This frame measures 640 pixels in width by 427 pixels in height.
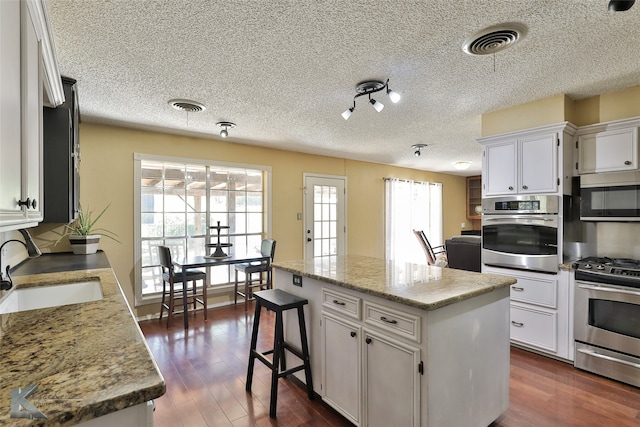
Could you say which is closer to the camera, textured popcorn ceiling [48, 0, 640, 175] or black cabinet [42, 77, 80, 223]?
textured popcorn ceiling [48, 0, 640, 175]

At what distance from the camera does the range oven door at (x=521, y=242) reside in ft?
9.57

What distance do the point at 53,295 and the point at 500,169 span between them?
150 inches

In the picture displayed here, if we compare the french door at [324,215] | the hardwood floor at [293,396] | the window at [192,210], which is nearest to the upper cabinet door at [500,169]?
the hardwood floor at [293,396]

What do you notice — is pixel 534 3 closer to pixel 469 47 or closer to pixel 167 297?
pixel 469 47

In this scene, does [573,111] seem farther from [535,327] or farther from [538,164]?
[535,327]

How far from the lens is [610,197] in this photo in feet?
9.20

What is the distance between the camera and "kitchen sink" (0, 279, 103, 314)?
71.1 inches

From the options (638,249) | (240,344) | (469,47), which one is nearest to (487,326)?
(469,47)

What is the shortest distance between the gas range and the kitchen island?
115 cm

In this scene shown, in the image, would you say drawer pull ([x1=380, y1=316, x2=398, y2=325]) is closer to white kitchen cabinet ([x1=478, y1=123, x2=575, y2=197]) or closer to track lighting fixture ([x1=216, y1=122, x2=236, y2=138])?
white kitchen cabinet ([x1=478, y1=123, x2=575, y2=197])

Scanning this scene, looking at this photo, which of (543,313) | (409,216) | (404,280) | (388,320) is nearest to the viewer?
(388,320)

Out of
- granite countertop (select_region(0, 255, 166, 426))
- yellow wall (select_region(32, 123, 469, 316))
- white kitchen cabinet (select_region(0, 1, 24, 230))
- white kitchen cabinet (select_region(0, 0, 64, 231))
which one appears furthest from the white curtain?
white kitchen cabinet (select_region(0, 1, 24, 230))

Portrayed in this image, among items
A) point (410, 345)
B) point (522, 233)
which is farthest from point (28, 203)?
point (522, 233)

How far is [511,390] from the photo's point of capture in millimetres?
2400
